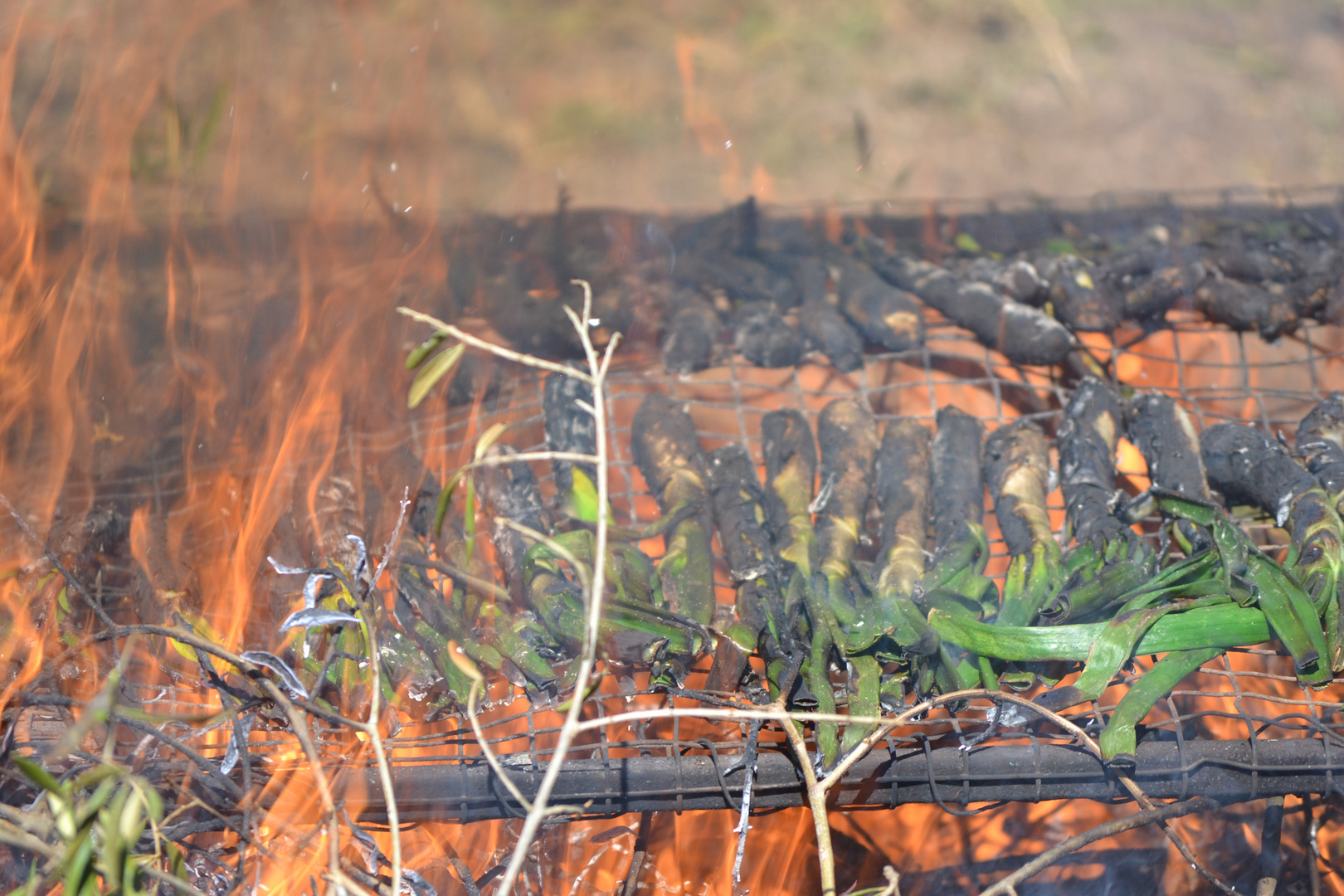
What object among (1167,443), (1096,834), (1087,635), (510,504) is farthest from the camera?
(1167,443)

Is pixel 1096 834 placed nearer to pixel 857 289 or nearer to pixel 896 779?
pixel 896 779

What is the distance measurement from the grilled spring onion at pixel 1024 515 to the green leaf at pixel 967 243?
1216 mm

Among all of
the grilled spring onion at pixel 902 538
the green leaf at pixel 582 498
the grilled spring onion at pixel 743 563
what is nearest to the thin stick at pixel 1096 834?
the grilled spring onion at pixel 902 538

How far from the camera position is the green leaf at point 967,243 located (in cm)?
357

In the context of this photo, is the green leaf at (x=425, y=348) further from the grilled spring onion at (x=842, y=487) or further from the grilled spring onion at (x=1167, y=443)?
the grilled spring onion at (x=1167, y=443)

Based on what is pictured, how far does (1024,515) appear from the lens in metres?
2.28

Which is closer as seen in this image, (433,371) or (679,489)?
(433,371)

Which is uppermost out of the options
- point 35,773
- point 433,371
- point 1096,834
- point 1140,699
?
point 433,371

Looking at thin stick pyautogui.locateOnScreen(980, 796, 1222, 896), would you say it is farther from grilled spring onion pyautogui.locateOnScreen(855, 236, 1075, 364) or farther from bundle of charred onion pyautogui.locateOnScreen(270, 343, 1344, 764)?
grilled spring onion pyautogui.locateOnScreen(855, 236, 1075, 364)

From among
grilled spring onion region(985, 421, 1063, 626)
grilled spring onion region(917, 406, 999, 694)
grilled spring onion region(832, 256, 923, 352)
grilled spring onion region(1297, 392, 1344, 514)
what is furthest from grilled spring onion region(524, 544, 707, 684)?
grilled spring onion region(1297, 392, 1344, 514)

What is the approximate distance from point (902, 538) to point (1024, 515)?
0.33m

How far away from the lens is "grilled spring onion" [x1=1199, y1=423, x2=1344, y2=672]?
187 centimetres

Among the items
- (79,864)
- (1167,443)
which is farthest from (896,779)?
(1167,443)

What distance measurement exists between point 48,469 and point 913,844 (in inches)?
97.3
